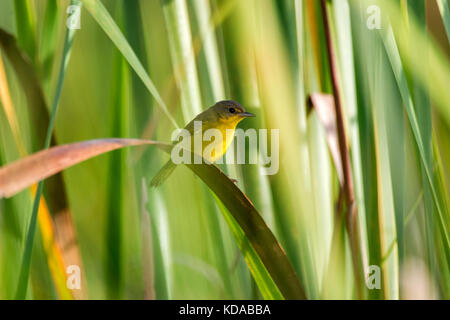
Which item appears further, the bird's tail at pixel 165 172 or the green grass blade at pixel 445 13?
the bird's tail at pixel 165 172

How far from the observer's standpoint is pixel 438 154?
90cm

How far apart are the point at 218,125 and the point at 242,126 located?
0.40 meters

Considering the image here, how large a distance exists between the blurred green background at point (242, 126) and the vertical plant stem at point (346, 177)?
0.02 m

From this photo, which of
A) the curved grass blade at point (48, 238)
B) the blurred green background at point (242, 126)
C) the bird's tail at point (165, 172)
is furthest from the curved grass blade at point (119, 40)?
the bird's tail at point (165, 172)

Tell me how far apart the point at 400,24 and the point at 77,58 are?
72 centimetres

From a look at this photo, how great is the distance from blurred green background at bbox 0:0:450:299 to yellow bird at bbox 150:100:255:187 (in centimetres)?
3

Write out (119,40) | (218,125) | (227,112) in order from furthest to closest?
(218,125) < (227,112) < (119,40)

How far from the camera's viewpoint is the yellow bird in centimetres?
113

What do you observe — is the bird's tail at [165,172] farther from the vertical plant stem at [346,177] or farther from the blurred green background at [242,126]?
the vertical plant stem at [346,177]

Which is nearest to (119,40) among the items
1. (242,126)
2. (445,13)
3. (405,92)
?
(242,126)

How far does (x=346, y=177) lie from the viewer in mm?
848

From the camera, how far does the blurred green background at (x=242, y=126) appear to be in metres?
0.85

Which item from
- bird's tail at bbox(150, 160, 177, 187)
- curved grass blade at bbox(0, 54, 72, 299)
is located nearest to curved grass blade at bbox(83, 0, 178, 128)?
curved grass blade at bbox(0, 54, 72, 299)

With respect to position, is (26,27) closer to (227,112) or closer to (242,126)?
(242,126)
